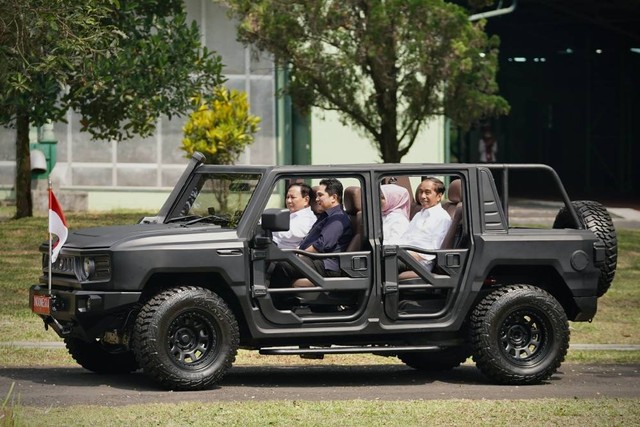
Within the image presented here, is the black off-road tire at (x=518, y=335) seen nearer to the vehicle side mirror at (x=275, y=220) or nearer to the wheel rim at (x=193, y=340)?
the vehicle side mirror at (x=275, y=220)

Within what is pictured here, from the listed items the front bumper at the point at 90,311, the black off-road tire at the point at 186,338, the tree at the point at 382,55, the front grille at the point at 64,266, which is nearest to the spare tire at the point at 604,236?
the black off-road tire at the point at 186,338

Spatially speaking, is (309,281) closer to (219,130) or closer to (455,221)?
(455,221)

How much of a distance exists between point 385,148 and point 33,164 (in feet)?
25.8

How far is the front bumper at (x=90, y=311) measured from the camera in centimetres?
1129

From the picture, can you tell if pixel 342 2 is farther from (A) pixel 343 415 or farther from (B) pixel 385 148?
(A) pixel 343 415

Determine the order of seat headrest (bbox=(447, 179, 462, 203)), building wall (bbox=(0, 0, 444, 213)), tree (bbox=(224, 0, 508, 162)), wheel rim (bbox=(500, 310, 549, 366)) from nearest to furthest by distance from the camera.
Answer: wheel rim (bbox=(500, 310, 549, 366)) < seat headrest (bbox=(447, 179, 462, 203)) < tree (bbox=(224, 0, 508, 162)) < building wall (bbox=(0, 0, 444, 213))

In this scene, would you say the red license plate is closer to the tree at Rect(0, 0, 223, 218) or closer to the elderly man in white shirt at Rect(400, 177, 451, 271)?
the elderly man in white shirt at Rect(400, 177, 451, 271)

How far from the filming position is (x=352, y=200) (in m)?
12.4

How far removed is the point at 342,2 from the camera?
24719 mm

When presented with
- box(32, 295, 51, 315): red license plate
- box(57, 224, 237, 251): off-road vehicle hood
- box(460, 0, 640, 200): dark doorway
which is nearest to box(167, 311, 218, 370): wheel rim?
box(57, 224, 237, 251): off-road vehicle hood

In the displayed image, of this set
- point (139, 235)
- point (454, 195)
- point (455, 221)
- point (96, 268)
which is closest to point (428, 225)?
point (455, 221)

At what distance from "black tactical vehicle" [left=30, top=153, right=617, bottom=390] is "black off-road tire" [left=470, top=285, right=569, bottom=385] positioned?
0.4 inches

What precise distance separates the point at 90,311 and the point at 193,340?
780mm

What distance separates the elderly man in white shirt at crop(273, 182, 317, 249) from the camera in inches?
481
